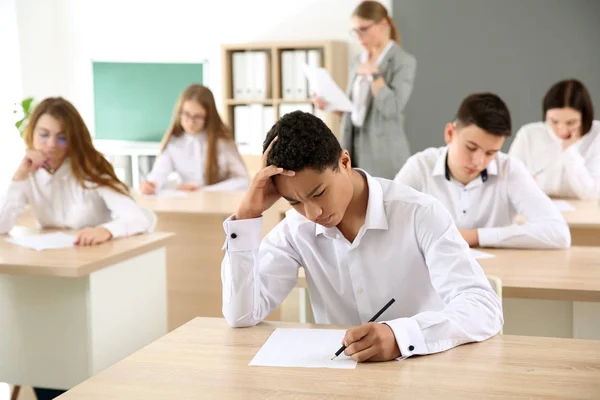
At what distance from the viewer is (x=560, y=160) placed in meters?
4.04

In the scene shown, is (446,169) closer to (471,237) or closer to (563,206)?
(471,237)

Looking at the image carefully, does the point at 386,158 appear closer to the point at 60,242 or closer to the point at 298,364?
the point at 60,242

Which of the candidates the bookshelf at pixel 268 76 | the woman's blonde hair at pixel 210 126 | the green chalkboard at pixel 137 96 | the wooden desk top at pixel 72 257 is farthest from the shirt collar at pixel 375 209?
the green chalkboard at pixel 137 96

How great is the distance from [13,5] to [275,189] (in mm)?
4700

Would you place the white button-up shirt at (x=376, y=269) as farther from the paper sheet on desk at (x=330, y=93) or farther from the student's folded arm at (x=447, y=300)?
the paper sheet on desk at (x=330, y=93)

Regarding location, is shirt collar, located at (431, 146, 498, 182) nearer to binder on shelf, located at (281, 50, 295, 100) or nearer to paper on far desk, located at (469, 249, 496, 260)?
paper on far desk, located at (469, 249, 496, 260)

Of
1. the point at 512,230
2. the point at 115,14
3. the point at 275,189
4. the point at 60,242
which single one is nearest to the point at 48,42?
the point at 115,14

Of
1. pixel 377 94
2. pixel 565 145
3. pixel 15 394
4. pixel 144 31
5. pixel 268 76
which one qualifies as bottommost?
pixel 15 394

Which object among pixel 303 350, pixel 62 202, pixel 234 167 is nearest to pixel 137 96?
pixel 234 167

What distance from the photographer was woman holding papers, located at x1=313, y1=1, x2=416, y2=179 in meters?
4.05

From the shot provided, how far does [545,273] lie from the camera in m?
2.29

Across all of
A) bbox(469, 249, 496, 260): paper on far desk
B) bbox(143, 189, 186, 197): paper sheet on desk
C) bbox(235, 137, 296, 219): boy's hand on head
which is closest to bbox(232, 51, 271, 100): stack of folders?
bbox(143, 189, 186, 197): paper sheet on desk

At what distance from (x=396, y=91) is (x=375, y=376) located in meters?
2.87

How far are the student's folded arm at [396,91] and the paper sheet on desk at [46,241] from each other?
5.79 feet
